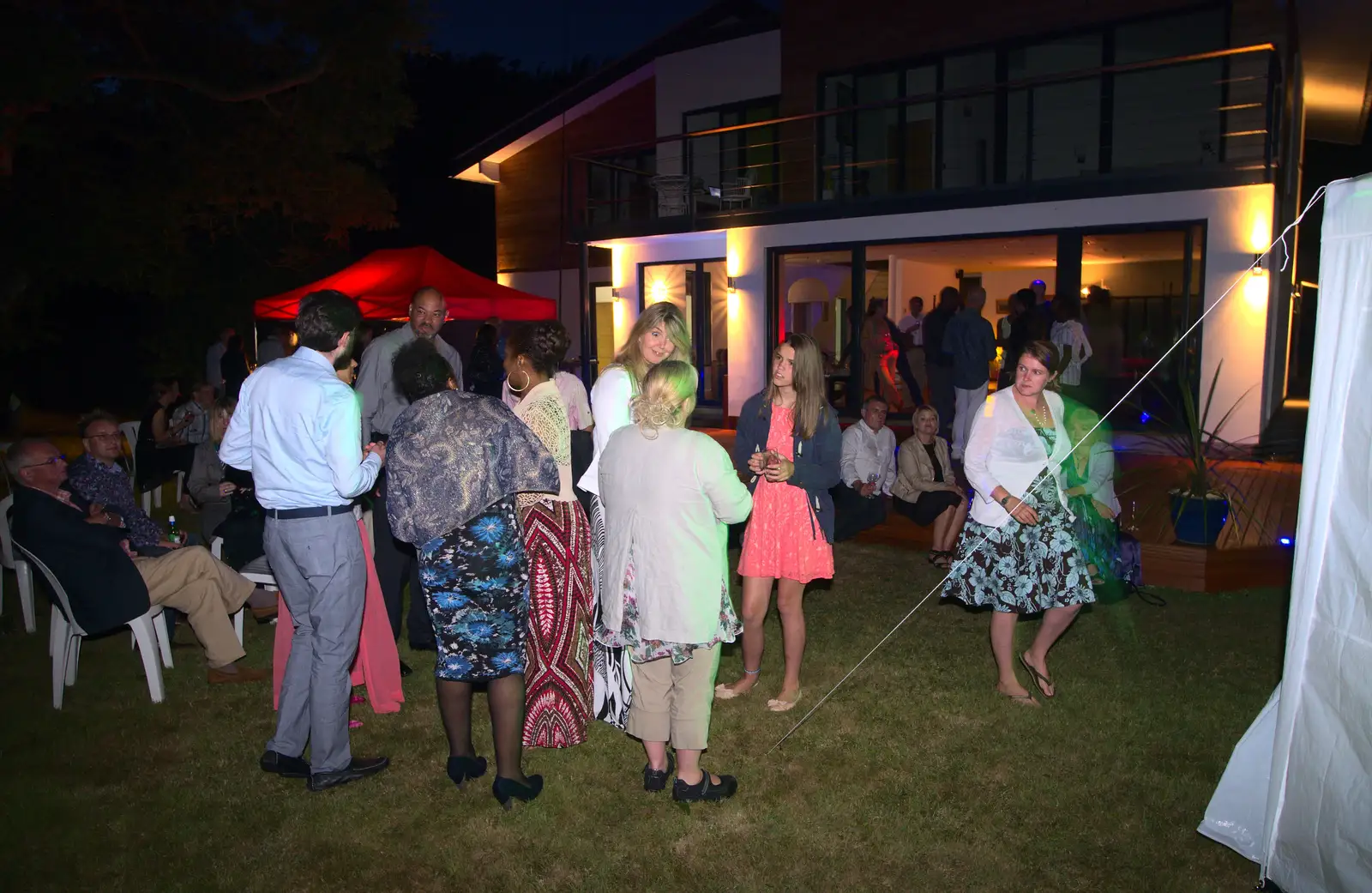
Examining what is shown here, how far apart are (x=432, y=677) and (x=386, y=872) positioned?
168cm

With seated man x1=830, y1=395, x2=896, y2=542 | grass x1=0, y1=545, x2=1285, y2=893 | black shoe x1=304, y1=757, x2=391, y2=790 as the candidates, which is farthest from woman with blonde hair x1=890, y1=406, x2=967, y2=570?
black shoe x1=304, y1=757, x2=391, y2=790

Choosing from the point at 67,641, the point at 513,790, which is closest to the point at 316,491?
the point at 513,790

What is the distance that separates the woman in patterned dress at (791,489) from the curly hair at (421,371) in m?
1.33

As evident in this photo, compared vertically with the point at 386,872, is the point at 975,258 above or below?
above

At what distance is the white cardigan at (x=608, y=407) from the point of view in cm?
372

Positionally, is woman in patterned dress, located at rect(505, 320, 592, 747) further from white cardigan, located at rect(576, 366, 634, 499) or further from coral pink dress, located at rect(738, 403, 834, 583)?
coral pink dress, located at rect(738, 403, 834, 583)

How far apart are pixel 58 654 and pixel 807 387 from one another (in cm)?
373

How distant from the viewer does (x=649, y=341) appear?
12.2 ft

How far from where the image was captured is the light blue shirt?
10.5ft

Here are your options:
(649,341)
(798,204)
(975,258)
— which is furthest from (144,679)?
(975,258)

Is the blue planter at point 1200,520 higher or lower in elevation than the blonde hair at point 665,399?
lower

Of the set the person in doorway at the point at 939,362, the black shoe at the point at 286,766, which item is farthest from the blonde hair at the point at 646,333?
the person in doorway at the point at 939,362

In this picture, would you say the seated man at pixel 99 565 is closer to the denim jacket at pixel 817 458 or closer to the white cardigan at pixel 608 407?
the white cardigan at pixel 608 407

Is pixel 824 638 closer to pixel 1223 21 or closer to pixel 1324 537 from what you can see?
pixel 1324 537
